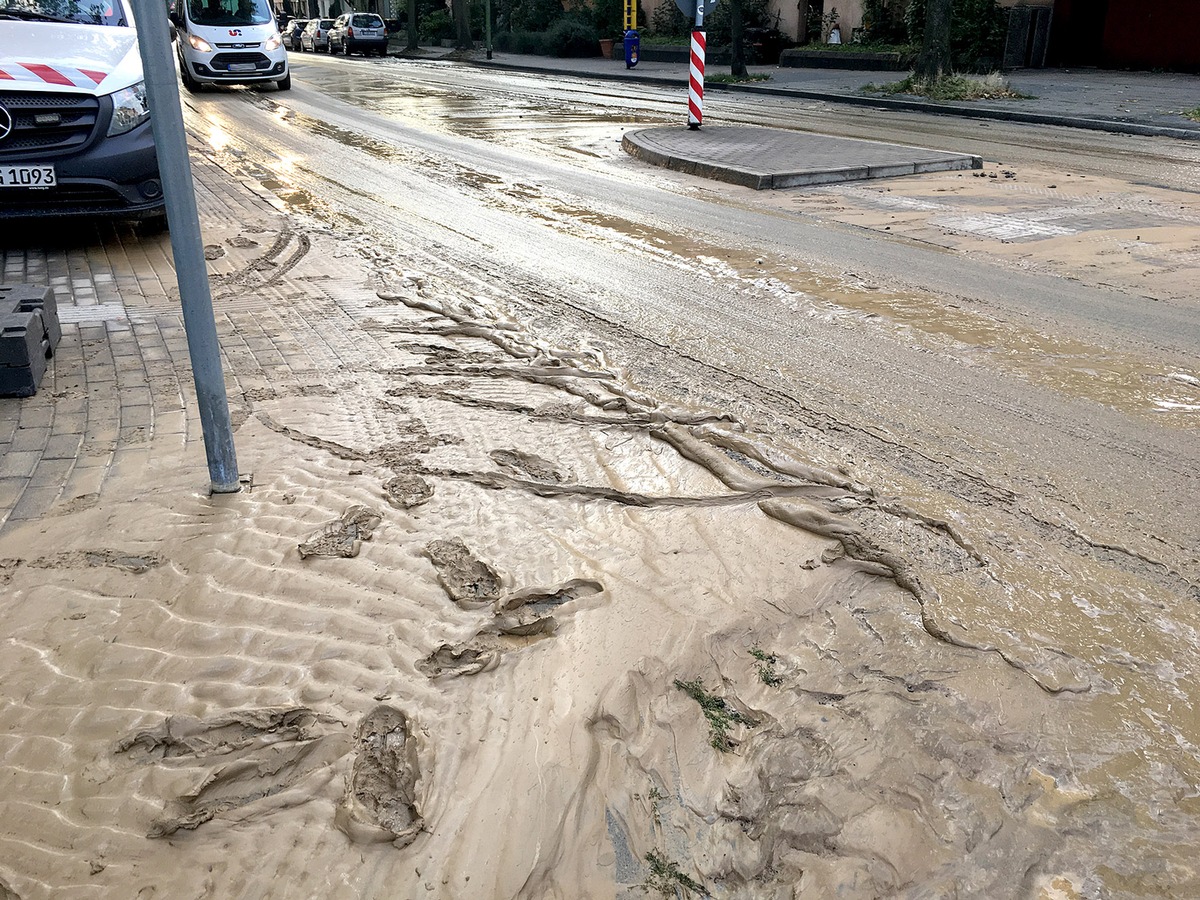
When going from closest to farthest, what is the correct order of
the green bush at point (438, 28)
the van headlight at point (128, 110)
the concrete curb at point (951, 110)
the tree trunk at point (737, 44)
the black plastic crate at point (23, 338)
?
the black plastic crate at point (23, 338)
the van headlight at point (128, 110)
the concrete curb at point (951, 110)
the tree trunk at point (737, 44)
the green bush at point (438, 28)

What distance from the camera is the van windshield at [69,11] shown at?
782 cm

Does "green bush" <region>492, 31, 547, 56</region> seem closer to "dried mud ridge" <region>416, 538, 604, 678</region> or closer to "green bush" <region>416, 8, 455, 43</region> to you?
"green bush" <region>416, 8, 455, 43</region>

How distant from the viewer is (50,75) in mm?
7090

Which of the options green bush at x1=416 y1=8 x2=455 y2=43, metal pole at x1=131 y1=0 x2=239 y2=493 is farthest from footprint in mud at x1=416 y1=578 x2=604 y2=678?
green bush at x1=416 y1=8 x2=455 y2=43

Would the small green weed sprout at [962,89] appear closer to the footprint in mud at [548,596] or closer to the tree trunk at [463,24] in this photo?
the footprint in mud at [548,596]

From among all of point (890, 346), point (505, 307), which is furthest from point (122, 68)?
point (890, 346)

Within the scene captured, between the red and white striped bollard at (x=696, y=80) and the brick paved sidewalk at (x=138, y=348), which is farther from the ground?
the red and white striped bollard at (x=696, y=80)

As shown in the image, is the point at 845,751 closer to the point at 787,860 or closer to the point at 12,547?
the point at 787,860

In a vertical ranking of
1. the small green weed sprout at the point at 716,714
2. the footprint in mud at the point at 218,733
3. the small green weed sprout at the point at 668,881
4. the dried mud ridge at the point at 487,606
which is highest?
the dried mud ridge at the point at 487,606

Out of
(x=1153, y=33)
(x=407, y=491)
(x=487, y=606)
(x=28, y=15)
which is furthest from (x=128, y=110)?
(x=1153, y=33)

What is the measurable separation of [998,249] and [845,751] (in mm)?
5874

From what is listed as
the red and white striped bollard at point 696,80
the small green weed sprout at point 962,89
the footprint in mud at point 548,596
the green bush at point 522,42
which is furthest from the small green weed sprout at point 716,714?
the green bush at point 522,42

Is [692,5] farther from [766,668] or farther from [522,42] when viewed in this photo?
[522,42]

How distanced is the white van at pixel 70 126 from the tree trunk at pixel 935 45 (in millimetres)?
16719
